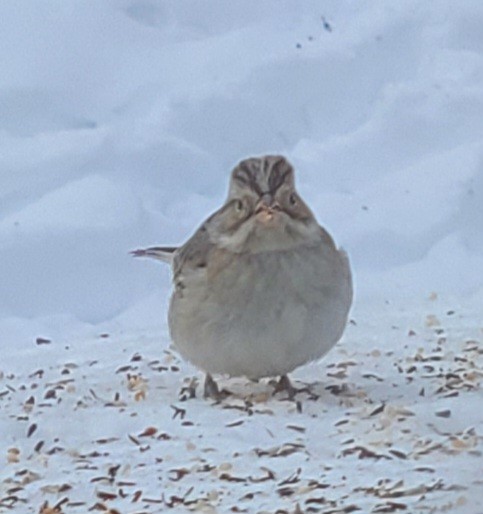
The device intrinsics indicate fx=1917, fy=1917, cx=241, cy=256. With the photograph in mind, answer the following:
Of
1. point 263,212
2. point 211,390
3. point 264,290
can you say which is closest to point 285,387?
point 211,390

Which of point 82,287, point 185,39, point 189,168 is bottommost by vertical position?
point 82,287

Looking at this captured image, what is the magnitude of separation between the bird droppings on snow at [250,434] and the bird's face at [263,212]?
0.38m

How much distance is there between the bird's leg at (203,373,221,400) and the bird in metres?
0.14

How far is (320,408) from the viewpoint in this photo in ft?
13.8

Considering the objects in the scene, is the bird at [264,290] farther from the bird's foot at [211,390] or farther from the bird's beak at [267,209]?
the bird's foot at [211,390]

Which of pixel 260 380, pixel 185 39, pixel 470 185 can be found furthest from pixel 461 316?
pixel 185 39

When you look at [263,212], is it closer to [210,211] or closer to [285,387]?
[285,387]

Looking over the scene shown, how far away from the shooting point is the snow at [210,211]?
3.80 meters

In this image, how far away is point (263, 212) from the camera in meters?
4.06

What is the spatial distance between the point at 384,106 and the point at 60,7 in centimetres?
138

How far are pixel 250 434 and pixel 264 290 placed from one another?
0.34 m

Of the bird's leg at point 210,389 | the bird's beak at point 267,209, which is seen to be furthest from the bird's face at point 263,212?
the bird's leg at point 210,389

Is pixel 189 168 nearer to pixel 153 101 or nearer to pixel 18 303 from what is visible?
pixel 153 101

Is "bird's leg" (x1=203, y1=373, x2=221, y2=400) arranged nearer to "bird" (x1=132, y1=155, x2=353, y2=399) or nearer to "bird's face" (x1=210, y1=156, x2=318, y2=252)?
"bird" (x1=132, y1=155, x2=353, y2=399)
